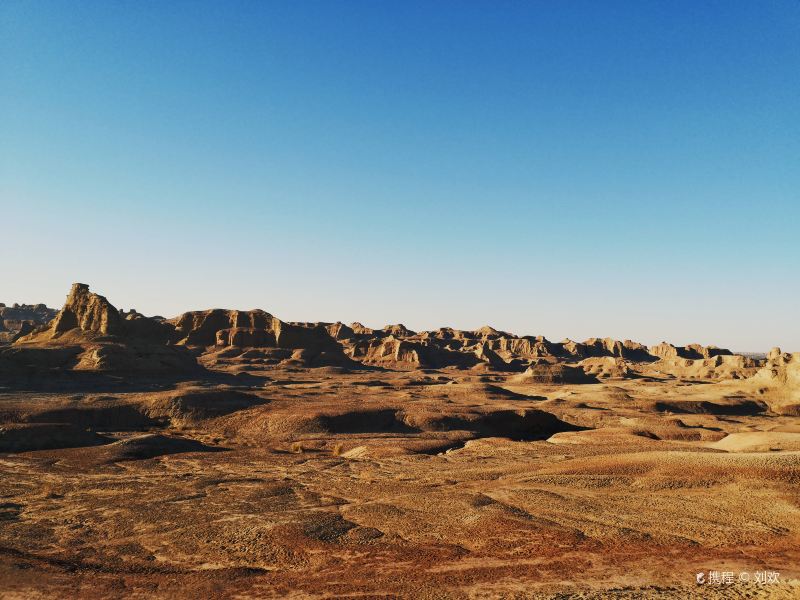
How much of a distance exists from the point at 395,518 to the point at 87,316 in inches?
2925

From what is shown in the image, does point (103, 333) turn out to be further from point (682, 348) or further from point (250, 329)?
point (682, 348)

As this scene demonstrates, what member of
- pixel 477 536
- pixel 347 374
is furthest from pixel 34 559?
pixel 347 374

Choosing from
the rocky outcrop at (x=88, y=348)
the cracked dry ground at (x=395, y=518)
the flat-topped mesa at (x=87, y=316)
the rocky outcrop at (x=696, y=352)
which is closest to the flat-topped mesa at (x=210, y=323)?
the rocky outcrop at (x=88, y=348)

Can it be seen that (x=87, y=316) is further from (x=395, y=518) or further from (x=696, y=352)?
(x=696, y=352)

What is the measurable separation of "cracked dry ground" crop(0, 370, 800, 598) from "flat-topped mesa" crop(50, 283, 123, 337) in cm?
4595

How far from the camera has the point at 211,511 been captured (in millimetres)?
16344

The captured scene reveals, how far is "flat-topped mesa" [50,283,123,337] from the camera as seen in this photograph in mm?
72625

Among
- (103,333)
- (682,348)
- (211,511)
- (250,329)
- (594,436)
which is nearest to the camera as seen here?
(211,511)

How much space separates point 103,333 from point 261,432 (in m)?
46.9

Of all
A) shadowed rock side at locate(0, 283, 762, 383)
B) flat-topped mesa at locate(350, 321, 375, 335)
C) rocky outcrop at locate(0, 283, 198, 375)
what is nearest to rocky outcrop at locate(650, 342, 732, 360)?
shadowed rock side at locate(0, 283, 762, 383)

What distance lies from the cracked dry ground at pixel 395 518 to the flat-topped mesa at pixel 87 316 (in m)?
45.9

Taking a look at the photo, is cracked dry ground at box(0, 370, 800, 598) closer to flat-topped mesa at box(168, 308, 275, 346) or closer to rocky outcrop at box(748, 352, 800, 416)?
rocky outcrop at box(748, 352, 800, 416)

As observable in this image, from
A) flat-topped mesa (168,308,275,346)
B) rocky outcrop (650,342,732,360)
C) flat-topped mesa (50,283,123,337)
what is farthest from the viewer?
rocky outcrop (650,342,732,360)

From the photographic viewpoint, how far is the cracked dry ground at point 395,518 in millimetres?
11016
